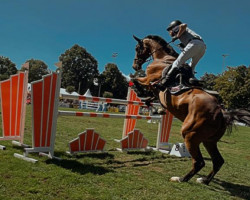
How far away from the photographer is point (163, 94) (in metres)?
5.09

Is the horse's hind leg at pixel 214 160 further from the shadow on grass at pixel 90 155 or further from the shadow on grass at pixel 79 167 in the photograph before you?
the shadow on grass at pixel 90 155

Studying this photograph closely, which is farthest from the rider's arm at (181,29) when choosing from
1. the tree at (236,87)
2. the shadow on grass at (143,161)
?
the tree at (236,87)

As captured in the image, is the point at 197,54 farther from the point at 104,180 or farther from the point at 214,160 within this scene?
the point at 104,180

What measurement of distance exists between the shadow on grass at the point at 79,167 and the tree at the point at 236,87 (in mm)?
40858

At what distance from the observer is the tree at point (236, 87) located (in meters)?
42.0

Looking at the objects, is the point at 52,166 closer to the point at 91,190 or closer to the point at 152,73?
the point at 91,190

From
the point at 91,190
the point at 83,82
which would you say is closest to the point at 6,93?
the point at 91,190

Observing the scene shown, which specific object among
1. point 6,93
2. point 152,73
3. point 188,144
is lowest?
point 188,144

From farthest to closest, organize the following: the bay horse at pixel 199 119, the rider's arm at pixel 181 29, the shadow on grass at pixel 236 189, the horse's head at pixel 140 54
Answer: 1. the horse's head at pixel 140 54
2. the rider's arm at pixel 181 29
3. the shadow on grass at pixel 236 189
4. the bay horse at pixel 199 119

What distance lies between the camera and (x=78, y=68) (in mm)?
61562

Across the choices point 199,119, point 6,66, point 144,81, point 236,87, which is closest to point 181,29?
point 144,81

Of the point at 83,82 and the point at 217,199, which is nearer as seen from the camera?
the point at 217,199

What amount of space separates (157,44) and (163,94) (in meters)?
1.69

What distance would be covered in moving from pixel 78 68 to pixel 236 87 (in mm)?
37964
